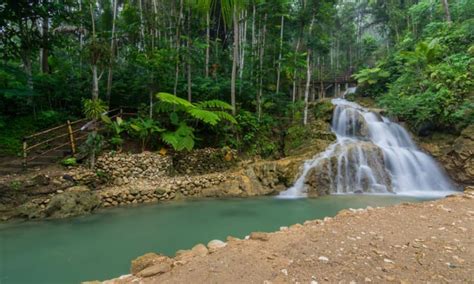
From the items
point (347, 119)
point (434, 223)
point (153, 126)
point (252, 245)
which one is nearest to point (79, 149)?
point (153, 126)

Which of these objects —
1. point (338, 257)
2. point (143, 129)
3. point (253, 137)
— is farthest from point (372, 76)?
point (338, 257)

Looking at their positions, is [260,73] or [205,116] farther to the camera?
[260,73]

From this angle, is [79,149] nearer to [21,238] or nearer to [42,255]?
[21,238]

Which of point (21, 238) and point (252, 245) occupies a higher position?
point (252, 245)

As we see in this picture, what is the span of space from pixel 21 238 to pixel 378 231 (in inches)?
235

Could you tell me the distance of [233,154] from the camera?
9.73 m

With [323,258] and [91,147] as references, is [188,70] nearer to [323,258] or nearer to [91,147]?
[91,147]

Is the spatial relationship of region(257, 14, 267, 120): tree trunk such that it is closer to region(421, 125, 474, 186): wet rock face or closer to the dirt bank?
region(421, 125, 474, 186): wet rock face

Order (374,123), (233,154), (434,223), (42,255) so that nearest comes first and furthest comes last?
1. (434,223)
2. (42,255)
3. (233,154)
4. (374,123)

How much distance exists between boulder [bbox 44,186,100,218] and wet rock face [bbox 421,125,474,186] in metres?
10.9

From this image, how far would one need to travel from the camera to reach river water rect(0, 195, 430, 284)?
3975 mm

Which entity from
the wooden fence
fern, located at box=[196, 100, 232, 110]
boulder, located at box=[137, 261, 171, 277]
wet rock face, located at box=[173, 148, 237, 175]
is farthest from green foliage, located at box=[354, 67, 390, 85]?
boulder, located at box=[137, 261, 171, 277]

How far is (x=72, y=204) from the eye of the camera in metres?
6.25

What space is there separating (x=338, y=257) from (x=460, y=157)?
905 centimetres
